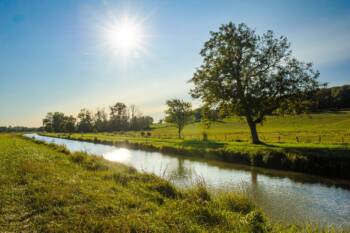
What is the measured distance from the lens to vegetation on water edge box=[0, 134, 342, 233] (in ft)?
20.8

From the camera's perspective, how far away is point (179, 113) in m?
55.2

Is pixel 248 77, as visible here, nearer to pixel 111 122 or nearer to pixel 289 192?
pixel 289 192

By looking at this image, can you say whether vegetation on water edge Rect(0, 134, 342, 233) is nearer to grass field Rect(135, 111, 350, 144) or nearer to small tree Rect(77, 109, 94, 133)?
grass field Rect(135, 111, 350, 144)

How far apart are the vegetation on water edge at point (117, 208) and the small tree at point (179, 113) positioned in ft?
143

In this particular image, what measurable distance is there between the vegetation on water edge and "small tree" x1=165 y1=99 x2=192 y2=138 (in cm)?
4351

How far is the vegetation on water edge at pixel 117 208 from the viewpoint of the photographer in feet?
20.8

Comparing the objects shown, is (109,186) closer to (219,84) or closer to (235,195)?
(235,195)

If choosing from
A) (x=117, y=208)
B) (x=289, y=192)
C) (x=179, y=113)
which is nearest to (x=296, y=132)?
(x=179, y=113)

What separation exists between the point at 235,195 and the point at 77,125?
124 metres

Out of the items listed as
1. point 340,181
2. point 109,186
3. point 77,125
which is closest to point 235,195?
point 109,186

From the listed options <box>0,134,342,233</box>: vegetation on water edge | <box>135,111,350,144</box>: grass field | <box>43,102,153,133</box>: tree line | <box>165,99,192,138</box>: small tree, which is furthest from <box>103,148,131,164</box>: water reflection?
<box>43,102,153,133</box>: tree line

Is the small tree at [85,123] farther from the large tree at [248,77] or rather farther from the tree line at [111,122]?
the large tree at [248,77]

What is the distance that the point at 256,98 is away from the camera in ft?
93.1

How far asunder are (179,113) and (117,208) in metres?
47.8
